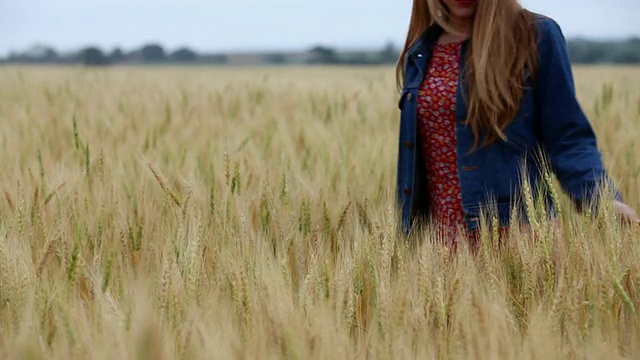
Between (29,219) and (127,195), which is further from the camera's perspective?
(127,195)

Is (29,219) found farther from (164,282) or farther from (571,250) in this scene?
(571,250)

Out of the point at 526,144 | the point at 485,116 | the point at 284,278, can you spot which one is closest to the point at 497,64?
the point at 485,116

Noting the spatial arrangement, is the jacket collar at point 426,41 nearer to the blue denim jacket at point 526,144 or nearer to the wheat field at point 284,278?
the blue denim jacket at point 526,144

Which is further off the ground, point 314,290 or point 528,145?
point 528,145

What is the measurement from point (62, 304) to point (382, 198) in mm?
1245

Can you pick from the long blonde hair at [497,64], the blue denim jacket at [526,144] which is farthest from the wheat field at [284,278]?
the long blonde hair at [497,64]

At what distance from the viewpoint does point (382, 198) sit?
2514 millimetres

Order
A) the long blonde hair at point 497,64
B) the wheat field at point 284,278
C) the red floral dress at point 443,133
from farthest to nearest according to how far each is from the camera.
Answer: the red floral dress at point 443,133 < the long blonde hair at point 497,64 < the wheat field at point 284,278

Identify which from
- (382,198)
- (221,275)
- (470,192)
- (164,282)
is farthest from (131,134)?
(164,282)

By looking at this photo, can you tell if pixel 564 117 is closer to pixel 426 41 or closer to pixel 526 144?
pixel 526 144

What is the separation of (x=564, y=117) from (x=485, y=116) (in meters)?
0.20

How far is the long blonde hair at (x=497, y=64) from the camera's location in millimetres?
2209

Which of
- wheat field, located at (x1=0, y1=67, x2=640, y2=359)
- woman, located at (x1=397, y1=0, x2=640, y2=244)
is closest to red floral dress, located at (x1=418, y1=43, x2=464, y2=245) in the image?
woman, located at (x1=397, y1=0, x2=640, y2=244)

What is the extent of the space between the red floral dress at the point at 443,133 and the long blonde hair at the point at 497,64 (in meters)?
0.08
